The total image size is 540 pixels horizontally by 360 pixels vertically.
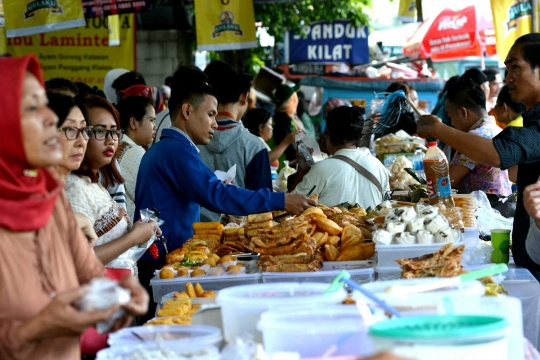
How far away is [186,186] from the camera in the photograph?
4777 millimetres

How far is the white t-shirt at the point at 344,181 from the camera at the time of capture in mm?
5938

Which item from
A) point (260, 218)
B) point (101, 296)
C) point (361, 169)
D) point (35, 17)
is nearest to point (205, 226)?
point (260, 218)

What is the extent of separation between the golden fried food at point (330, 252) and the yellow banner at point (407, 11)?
5.89 meters

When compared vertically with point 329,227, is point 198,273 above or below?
below

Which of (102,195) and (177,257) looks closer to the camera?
(102,195)

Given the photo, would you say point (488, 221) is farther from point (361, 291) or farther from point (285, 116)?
point (285, 116)

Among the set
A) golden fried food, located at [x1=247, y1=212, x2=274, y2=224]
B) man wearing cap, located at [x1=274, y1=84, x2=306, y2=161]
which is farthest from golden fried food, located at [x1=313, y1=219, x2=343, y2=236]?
man wearing cap, located at [x1=274, y1=84, x2=306, y2=161]

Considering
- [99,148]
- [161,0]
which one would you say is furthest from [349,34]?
[99,148]

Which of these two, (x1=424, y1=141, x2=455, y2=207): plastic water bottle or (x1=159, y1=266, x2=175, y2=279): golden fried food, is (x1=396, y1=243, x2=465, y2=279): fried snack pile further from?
(x1=159, y1=266, x2=175, y2=279): golden fried food

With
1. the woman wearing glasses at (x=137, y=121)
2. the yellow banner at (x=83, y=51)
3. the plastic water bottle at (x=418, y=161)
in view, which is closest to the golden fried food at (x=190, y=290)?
the woman wearing glasses at (x=137, y=121)

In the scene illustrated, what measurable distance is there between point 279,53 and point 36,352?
1531 centimetres

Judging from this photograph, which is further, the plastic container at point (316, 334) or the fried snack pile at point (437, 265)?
the fried snack pile at point (437, 265)

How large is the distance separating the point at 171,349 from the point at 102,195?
184 cm

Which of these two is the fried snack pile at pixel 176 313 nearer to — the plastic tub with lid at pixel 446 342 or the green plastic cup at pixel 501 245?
the plastic tub with lid at pixel 446 342
